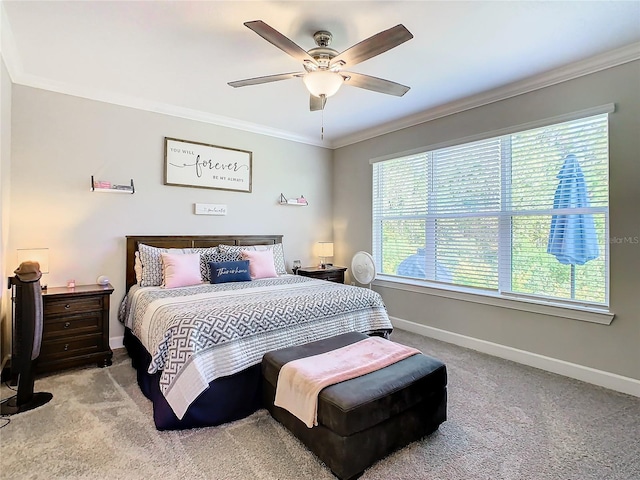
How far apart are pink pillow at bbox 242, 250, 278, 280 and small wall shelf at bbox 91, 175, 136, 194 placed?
4.44 feet

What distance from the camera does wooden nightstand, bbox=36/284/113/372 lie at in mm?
2822

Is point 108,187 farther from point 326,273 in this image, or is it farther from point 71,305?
point 326,273

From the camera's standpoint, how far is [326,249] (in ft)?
16.1

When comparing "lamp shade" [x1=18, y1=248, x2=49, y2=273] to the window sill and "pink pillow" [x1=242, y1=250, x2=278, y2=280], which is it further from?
the window sill

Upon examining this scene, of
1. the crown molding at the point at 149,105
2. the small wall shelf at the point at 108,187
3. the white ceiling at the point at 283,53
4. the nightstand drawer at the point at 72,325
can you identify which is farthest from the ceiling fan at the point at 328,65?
the nightstand drawer at the point at 72,325

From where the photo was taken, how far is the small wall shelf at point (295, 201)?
4.75 metres

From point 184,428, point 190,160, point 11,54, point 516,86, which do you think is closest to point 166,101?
point 190,160

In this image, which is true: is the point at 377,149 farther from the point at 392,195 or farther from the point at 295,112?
the point at 295,112

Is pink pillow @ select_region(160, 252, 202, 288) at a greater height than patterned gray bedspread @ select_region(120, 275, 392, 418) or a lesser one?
greater

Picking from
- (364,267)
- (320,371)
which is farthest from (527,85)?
(320,371)

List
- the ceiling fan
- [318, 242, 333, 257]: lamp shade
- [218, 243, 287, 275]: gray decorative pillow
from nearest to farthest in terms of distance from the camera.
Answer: the ceiling fan → [218, 243, 287, 275]: gray decorative pillow → [318, 242, 333, 257]: lamp shade

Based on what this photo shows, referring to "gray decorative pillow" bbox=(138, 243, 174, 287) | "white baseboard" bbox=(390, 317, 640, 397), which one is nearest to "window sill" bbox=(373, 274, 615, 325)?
"white baseboard" bbox=(390, 317, 640, 397)

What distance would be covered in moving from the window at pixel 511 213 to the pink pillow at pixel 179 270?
8.26ft

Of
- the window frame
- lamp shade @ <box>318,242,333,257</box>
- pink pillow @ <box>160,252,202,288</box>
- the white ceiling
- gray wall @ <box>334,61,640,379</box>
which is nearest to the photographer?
the white ceiling
